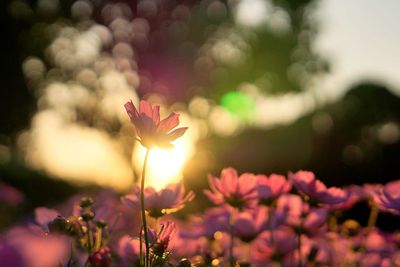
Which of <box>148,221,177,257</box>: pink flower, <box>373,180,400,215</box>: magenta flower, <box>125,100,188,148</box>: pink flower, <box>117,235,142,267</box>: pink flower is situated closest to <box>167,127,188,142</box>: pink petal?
<box>125,100,188,148</box>: pink flower

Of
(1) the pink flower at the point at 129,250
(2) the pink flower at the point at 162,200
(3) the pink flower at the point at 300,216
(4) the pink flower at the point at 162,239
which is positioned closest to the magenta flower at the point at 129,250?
(1) the pink flower at the point at 129,250

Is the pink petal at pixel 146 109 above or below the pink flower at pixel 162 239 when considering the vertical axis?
above

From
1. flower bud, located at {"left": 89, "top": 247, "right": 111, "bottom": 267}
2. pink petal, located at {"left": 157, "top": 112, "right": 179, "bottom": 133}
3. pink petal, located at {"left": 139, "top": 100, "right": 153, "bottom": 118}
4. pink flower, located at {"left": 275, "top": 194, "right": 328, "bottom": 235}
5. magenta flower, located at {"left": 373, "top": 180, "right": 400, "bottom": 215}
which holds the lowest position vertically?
flower bud, located at {"left": 89, "top": 247, "right": 111, "bottom": 267}

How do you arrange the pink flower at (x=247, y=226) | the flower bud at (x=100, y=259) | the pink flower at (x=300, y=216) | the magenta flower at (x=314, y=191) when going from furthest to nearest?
the pink flower at (x=300, y=216)
the pink flower at (x=247, y=226)
the magenta flower at (x=314, y=191)
the flower bud at (x=100, y=259)

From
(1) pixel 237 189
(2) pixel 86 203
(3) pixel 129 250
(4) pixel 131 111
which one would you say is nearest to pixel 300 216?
(1) pixel 237 189

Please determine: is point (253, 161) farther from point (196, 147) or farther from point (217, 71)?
point (217, 71)

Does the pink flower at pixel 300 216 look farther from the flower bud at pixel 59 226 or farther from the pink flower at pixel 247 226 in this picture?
the flower bud at pixel 59 226

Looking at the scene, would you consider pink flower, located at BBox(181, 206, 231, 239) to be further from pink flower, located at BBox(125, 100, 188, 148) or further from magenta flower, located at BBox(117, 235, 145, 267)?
pink flower, located at BBox(125, 100, 188, 148)

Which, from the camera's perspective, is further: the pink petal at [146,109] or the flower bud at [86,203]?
the flower bud at [86,203]

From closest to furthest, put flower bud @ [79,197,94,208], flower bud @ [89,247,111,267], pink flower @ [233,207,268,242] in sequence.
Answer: flower bud @ [89,247,111,267] < flower bud @ [79,197,94,208] < pink flower @ [233,207,268,242]
